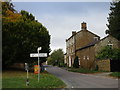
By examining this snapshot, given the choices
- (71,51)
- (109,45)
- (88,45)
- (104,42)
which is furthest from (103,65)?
(71,51)

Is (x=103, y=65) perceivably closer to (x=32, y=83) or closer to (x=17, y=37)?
(x=17, y=37)

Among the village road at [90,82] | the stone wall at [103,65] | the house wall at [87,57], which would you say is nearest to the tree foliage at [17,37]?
the village road at [90,82]

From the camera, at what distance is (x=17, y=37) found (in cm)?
2839

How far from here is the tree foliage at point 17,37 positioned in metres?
28.4

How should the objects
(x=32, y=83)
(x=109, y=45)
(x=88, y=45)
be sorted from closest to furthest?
(x=32, y=83), (x=109, y=45), (x=88, y=45)

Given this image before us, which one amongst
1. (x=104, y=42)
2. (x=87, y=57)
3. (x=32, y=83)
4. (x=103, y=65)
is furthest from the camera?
(x=87, y=57)

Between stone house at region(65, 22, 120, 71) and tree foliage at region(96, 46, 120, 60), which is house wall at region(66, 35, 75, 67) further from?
tree foliage at region(96, 46, 120, 60)

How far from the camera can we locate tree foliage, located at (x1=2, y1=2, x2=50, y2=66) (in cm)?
2844

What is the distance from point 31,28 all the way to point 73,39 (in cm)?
3363

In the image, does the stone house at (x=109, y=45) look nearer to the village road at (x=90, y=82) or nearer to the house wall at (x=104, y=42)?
the house wall at (x=104, y=42)

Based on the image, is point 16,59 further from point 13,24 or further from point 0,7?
point 0,7

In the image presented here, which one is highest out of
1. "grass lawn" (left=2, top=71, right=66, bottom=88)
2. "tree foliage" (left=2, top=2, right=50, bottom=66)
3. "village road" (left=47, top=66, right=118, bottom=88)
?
"tree foliage" (left=2, top=2, right=50, bottom=66)

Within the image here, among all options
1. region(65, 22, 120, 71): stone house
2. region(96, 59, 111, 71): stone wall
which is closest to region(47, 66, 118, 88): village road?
region(96, 59, 111, 71): stone wall

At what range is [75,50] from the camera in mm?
60031
